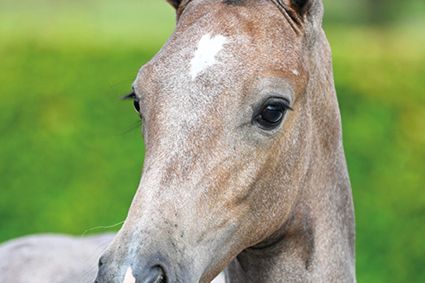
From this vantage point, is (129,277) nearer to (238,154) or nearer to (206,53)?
(238,154)

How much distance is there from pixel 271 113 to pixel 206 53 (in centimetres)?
32

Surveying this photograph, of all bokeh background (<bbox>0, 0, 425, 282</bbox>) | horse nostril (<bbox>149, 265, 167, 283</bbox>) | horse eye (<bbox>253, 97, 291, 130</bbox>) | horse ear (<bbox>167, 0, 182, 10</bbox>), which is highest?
horse ear (<bbox>167, 0, 182, 10</bbox>)

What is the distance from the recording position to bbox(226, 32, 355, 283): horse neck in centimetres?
397

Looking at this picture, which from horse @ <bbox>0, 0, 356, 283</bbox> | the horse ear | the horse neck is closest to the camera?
horse @ <bbox>0, 0, 356, 283</bbox>

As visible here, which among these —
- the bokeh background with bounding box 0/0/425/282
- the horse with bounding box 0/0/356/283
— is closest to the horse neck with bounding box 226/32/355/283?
the horse with bounding box 0/0/356/283

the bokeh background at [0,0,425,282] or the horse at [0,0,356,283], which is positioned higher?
the horse at [0,0,356,283]

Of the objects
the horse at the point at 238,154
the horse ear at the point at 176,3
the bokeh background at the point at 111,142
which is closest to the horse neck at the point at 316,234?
the horse at the point at 238,154

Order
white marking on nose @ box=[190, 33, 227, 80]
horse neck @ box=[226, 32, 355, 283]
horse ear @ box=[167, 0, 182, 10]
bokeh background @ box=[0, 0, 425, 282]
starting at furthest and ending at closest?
bokeh background @ box=[0, 0, 425, 282], horse ear @ box=[167, 0, 182, 10], horse neck @ box=[226, 32, 355, 283], white marking on nose @ box=[190, 33, 227, 80]

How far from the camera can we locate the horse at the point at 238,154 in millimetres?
3389

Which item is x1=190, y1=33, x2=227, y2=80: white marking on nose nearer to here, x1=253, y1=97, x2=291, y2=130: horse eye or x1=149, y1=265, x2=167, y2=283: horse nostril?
x1=253, y1=97, x2=291, y2=130: horse eye

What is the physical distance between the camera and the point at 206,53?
142 inches

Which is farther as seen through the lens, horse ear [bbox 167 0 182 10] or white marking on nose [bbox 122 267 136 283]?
horse ear [bbox 167 0 182 10]

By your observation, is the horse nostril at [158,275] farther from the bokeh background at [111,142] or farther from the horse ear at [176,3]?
the bokeh background at [111,142]

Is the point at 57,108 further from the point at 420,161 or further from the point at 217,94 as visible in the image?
the point at 217,94
